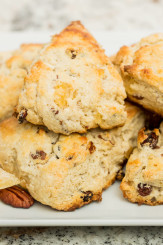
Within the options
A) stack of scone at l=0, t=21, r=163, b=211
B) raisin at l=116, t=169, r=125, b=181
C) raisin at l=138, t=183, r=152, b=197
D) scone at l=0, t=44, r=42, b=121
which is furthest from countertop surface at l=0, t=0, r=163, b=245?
raisin at l=138, t=183, r=152, b=197

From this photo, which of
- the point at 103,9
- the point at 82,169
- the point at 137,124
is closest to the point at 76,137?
the point at 82,169

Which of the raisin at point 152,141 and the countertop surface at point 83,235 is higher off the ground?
the raisin at point 152,141

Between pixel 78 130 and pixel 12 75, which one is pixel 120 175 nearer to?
pixel 78 130

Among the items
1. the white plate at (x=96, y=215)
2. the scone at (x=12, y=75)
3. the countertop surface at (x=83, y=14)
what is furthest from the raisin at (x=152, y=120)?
the countertop surface at (x=83, y=14)

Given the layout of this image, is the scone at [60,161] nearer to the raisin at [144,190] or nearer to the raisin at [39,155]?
the raisin at [39,155]

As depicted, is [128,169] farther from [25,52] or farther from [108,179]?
[25,52]

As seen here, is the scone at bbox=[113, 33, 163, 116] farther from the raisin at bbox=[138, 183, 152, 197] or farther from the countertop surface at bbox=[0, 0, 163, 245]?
the countertop surface at bbox=[0, 0, 163, 245]
